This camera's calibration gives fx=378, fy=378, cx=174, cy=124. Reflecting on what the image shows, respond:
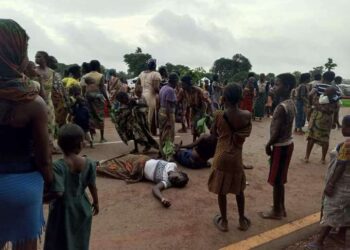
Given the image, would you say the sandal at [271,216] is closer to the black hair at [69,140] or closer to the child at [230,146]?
the child at [230,146]

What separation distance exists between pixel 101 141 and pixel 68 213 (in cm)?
586

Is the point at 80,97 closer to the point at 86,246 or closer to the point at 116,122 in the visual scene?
the point at 116,122

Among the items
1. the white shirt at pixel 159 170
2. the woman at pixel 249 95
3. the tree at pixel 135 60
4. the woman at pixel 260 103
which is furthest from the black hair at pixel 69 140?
the tree at pixel 135 60

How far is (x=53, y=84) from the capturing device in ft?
21.7

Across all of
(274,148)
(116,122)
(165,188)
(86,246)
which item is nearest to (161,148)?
(116,122)

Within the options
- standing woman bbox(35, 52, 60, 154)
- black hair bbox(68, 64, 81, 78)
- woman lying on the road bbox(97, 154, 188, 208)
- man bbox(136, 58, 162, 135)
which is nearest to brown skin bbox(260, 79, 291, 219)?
woman lying on the road bbox(97, 154, 188, 208)

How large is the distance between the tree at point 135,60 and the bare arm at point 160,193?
35.8 meters

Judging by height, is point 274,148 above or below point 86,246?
above

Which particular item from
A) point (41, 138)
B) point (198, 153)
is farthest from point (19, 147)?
point (198, 153)

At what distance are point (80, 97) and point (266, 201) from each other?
4.14 meters

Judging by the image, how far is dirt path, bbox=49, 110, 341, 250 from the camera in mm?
3758

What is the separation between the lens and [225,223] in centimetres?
404

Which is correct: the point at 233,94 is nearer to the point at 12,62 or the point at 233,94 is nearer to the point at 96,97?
the point at 12,62

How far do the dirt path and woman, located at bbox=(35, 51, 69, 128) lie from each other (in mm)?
2090
